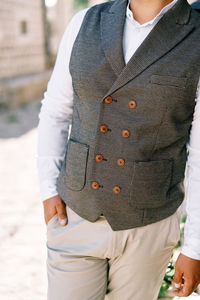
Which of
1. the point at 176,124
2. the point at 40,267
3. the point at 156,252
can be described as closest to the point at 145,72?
the point at 176,124

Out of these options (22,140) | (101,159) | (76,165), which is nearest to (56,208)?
(76,165)

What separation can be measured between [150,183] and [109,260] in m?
0.32

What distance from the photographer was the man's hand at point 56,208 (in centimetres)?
149

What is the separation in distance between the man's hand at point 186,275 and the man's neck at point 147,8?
0.82m

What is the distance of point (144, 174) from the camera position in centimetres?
133

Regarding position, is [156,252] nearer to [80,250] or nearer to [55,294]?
[80,250]

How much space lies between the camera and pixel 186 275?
1.35 meters

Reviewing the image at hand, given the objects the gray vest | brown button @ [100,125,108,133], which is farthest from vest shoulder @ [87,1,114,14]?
brown button @ [100,125,108,133]

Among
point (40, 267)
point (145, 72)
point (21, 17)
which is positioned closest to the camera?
point (145, 72)

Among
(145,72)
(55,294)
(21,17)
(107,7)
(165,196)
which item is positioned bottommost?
(55,294)

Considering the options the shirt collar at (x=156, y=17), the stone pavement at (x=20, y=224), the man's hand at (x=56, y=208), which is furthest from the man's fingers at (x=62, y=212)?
the stone pavement at (x=20, y=224)

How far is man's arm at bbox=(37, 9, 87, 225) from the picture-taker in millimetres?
1469

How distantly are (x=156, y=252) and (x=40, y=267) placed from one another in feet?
6.35

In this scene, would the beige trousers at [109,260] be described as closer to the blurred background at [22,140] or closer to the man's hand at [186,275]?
the man's hand at [186,275]
